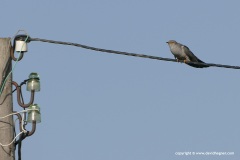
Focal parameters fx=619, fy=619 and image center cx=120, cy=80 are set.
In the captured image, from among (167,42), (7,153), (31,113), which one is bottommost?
(7,153)

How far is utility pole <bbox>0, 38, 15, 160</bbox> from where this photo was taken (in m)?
7.03

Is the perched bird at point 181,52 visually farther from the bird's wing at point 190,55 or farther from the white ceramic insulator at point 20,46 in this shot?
the white ceramic insulator at point 20,46

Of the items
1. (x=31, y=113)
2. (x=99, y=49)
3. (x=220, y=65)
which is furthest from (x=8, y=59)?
(x=220, y=65)

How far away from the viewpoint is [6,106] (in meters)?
7.11

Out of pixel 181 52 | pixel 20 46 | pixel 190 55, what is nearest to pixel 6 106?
pixel 20 46

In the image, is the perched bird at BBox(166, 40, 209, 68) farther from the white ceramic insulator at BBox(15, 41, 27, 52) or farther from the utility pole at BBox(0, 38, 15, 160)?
the utility pole at BBox(0, 38, 15, 160)

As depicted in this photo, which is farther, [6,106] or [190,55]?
[190,55]

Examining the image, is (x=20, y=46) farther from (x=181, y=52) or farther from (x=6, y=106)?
(x=181, y=52)

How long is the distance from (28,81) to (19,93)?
18 cm

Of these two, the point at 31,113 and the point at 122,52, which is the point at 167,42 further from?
the point at 31,113

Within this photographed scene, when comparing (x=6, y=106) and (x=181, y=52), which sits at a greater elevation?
(x=181, y=52)

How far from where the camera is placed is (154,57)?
27.9 feet

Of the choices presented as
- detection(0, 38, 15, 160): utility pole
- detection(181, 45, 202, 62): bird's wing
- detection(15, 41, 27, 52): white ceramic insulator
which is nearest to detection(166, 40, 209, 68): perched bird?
detection(181, 45, 202, 62): bird's wing

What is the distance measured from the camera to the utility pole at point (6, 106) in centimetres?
703
